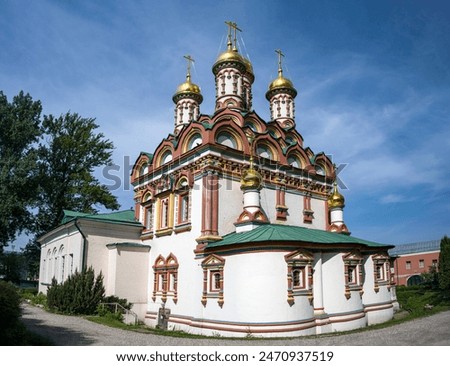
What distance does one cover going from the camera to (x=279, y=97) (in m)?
21.6

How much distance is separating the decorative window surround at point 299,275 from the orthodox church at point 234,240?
3 cm

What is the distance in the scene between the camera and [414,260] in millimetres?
36219

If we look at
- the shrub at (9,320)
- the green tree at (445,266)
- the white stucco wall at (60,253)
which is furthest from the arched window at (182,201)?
the green tree at (445,266)

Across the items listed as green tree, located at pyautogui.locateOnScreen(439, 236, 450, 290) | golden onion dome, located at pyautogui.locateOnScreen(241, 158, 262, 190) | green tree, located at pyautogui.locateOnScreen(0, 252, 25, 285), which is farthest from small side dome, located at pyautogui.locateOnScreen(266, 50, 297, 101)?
green tree, located at pyautogui.locateOnScreen(0, 252, 25, 285)

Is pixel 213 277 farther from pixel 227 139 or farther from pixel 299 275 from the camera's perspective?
pixel 227 139

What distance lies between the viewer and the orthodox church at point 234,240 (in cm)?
1205

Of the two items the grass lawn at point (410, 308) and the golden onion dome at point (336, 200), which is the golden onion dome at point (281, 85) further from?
the grass lawn at point (410, 308)

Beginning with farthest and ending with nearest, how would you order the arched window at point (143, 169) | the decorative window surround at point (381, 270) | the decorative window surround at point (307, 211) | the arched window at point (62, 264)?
the arched window at point (143, 169), the arched window at point (62, 264), the decorative window surround at point (307, 211), the decorative window surround at point (381, 270)

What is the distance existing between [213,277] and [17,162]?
1481 cm

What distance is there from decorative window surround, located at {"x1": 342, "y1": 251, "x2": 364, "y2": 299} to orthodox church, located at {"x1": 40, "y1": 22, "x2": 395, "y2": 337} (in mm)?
37

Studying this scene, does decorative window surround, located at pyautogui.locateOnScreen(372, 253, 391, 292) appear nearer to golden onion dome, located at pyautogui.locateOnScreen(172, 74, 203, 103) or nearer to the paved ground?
the paved ground
